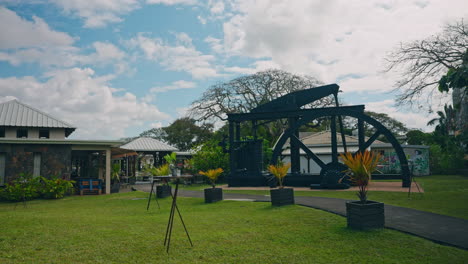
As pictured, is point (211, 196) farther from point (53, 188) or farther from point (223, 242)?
point (53, 188)

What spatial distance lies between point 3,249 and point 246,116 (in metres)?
14.3

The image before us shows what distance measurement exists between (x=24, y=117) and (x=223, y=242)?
2269 centimetres

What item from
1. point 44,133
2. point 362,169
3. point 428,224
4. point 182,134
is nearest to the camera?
point 362,169

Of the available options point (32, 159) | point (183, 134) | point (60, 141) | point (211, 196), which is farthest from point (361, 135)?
point (183, 134)

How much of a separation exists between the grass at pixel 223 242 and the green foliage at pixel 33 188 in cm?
732

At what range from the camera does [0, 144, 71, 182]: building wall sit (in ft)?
48.4

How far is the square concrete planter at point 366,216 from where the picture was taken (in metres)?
5.91

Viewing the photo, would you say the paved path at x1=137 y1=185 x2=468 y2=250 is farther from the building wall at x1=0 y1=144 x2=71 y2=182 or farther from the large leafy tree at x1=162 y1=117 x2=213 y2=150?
the large leafy tree at x1=162 y1=117 x2=213 y2=150

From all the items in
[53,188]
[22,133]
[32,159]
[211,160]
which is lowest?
[53,188]

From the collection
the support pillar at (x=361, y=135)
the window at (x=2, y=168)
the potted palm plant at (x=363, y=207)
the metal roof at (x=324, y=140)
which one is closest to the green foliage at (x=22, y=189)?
the window at (x=2, y=168)

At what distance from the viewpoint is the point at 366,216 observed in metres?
5.93

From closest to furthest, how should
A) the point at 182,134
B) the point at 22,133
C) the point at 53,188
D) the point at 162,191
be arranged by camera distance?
the point at 162,191, the point at 53,188, the point at 22,133, the point at 182,134

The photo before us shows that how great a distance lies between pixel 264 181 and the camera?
1730 cm

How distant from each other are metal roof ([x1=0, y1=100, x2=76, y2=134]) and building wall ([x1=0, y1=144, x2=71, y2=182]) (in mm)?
7902
